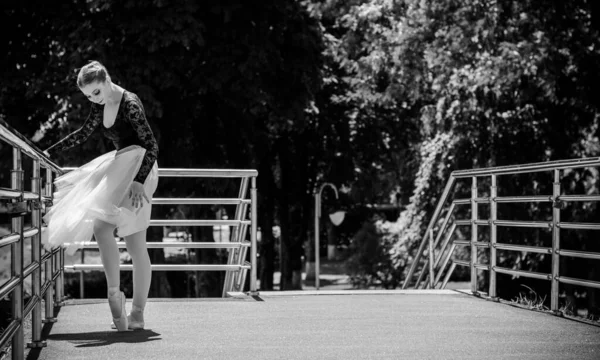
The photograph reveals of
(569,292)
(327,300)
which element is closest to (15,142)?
(327,300)

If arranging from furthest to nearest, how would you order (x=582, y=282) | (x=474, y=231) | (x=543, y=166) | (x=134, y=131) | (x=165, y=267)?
(x=474, y=231) < (x=165, y=267) < (x=543, y=166) < (x=582, y=282) < (x=134, y=131)

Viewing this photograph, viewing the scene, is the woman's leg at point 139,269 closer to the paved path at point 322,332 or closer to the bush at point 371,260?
the paved path at point 322,332

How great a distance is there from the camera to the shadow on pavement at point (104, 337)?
5965mm

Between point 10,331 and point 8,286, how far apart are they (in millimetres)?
304

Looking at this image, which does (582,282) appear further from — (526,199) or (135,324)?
(135,324)

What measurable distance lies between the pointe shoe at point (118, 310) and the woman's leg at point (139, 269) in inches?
4.9

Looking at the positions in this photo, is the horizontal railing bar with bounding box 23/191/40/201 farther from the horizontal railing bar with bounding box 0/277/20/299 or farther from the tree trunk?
the tree trunk

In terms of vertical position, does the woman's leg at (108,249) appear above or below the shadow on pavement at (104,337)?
above

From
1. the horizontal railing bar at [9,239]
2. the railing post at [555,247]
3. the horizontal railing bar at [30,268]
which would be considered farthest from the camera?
the railing post at [555,247]

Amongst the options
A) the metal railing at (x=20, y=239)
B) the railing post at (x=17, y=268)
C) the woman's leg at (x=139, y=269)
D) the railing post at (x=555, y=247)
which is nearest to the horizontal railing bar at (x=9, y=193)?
the metal railing at (x=20, y=239)

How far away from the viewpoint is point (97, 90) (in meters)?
6.21

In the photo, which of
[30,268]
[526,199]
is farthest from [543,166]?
[30,268]

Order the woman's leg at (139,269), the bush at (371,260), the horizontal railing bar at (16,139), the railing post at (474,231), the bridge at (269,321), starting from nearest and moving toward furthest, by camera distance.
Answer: the horizontal railing bar at (16,139) < the bridge at (269,321) < the woman's leg at (139,269) < the railing post at (474,231) < the bush at (371,260)

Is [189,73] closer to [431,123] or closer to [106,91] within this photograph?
[431,123]
